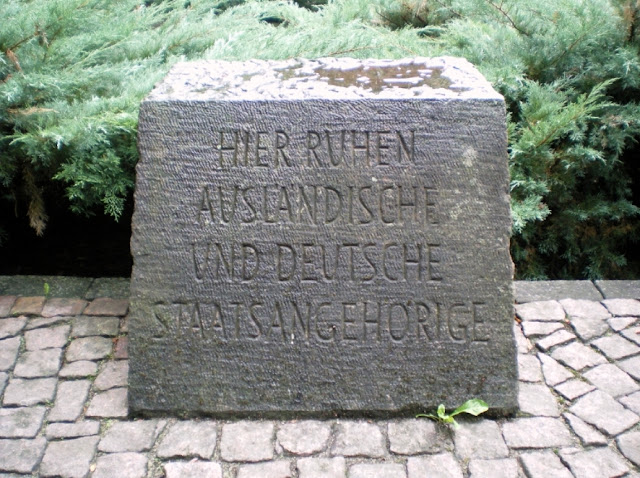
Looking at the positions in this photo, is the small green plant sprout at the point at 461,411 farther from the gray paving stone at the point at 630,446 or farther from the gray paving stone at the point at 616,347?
the gray paving stone at the point at 616,347

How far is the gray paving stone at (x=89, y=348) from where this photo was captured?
8.85 feet

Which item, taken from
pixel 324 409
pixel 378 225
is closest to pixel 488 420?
pixel 324 409

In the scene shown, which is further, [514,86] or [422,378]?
[514,86]

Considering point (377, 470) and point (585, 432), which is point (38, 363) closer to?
point (377, 470)

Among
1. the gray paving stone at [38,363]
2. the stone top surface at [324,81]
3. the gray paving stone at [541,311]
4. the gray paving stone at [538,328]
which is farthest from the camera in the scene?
the gray paving stone at [541,311]

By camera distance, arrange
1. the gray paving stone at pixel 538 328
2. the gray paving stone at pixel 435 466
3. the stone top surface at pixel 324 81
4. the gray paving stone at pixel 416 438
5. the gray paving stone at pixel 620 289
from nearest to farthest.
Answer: the gray paving stone at pixel 435 466 < the gray paving stone at pixel 416 438 < the stone top surface at pixel 324 81 < the gray paving stone at pixel 538 328 < the gray paving stone at pixel 620 289

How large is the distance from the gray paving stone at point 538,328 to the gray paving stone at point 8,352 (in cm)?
224

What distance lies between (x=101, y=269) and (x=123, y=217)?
1.11 ft

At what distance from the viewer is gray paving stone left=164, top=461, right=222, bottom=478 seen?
215 cm

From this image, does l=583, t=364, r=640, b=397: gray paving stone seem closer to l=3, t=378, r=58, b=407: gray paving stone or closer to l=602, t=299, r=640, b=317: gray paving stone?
l=602, t=299, r=640, b=317: gray paving stone

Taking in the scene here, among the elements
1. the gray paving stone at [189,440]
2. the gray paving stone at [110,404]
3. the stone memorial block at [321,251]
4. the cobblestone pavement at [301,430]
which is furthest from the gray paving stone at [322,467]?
the gray paving stone at [110,404]

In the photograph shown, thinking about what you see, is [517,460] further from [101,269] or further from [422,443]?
[101,269]

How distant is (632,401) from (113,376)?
2.07 m

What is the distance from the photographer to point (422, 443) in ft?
7.48
